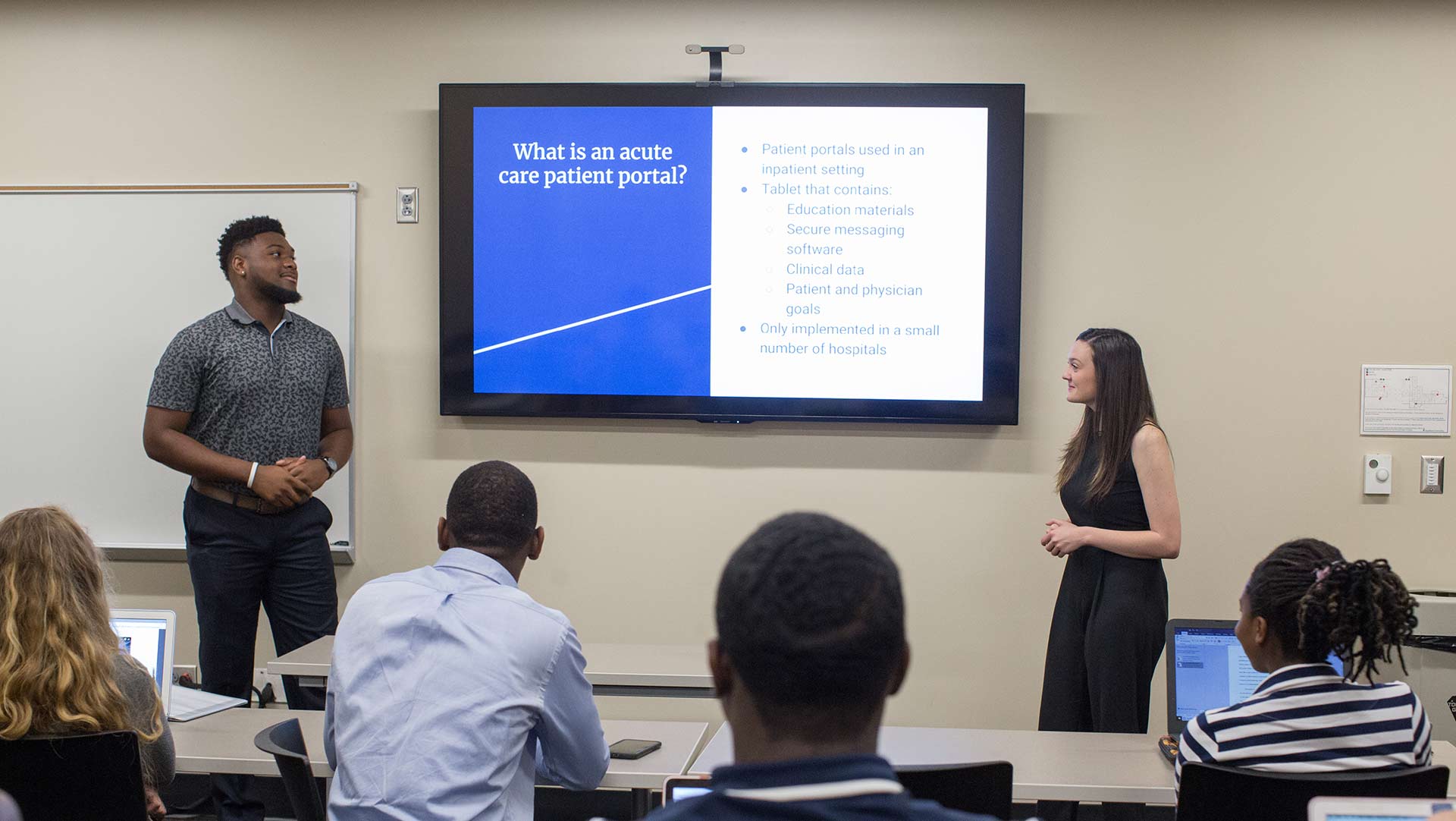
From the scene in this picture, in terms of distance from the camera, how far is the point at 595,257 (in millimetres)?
3924

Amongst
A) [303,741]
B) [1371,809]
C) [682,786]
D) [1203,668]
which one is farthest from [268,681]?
[1371,809]

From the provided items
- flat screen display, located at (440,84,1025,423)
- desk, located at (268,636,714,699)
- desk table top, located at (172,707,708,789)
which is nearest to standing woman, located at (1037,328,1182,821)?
flat screen display, located at (440,84,1025,423)

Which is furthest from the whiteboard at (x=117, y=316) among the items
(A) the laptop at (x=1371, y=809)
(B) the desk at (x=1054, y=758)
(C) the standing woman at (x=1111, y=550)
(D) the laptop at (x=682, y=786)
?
(A) the laptop at (x=1371, y=809)

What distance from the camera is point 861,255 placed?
152 inches

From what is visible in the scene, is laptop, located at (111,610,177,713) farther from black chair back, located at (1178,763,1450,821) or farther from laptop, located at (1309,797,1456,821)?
laptop, located at (1309,797,1456,821)

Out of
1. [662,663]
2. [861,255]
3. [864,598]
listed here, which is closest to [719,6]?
[861,255]

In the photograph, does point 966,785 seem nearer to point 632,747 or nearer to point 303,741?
point 632,747

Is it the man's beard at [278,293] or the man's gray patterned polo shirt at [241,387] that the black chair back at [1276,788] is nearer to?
the man's gray patterned polo shirt at [241,387]

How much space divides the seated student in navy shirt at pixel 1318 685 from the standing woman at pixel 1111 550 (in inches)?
40.5

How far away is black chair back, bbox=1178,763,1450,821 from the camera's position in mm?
1624

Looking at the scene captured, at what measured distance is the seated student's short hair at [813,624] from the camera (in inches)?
32.6

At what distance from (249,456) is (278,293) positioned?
21.2 inches

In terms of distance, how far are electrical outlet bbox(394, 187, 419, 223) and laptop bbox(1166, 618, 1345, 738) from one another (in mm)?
2908

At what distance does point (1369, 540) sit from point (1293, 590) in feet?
8.05
